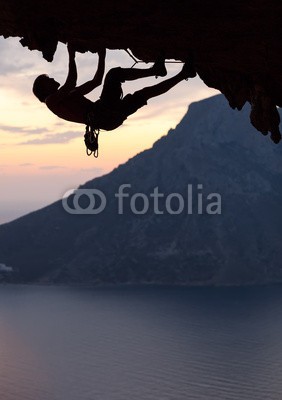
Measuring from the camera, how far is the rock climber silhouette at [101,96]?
7426 mm

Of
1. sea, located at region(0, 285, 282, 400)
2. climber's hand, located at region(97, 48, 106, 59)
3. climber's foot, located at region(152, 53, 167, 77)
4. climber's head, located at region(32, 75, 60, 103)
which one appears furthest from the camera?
sea, located at region(0, 285, 282, 400)

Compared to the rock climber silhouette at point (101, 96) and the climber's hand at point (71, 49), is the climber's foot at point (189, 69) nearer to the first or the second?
the rock climber silhouette at point (101, 96)

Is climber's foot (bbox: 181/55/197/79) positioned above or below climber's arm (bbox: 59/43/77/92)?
above

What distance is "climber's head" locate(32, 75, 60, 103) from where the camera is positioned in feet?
25.5

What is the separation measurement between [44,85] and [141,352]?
132 metres

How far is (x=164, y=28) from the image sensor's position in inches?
298

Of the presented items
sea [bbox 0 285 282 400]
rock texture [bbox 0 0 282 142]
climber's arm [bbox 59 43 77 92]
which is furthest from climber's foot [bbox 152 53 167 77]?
sea [bbox 0 285 282 400]

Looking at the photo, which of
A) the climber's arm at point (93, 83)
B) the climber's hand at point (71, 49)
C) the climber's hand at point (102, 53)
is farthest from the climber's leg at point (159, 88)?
the climber's hand at point (71, 49)

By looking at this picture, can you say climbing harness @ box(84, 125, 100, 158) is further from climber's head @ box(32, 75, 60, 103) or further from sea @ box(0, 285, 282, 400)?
sea @ box(0, 285, 282, 400)

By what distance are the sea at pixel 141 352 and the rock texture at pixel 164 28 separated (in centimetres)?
9550

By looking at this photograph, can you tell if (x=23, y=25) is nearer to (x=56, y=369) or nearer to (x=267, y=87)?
(x=267, y=87)

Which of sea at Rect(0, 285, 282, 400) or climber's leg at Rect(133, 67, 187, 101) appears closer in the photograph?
climber's leg at Rect(133, 67, 187, 101)

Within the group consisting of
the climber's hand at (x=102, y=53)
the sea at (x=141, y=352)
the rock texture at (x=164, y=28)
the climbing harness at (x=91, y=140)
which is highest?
the rock texture at (x=164, y=28)

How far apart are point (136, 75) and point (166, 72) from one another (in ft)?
1.46
